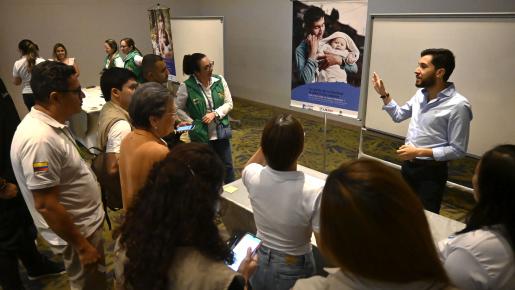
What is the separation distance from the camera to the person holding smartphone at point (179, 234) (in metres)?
0.84

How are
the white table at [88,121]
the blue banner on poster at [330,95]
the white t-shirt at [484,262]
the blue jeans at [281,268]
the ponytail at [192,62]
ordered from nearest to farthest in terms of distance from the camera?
1. the white t-shirt at [484,262]
2. the blue jeans at [281,268]
3. the ponytail at [192,62]
4. the blue banner on poster at [330,95]
5. the white table at [88,121]

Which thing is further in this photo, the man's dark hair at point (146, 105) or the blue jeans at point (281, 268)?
the man's dark hair at point (146, 105)

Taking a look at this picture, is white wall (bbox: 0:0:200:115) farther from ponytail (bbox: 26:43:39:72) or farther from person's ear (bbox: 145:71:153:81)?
person's ear (bbox: 145:71:153:81)

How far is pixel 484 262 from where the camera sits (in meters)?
0.97

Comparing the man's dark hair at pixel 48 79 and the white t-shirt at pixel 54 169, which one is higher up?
the man's dark hair at pixel 48 79

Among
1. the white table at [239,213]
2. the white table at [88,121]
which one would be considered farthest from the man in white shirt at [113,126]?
the white table at [88,121]

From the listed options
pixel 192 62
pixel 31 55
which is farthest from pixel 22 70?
pixel 192 62

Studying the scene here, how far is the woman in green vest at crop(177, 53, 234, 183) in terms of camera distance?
2.85m

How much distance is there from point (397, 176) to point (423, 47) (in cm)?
299

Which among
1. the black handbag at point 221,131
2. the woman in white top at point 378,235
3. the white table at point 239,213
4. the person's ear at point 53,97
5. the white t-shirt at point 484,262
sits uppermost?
the person's ear at point 53,97

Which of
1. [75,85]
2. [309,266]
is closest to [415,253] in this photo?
[309,266]

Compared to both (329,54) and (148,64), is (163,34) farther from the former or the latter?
(329,54)

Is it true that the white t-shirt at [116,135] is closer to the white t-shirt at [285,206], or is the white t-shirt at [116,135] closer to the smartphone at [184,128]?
the smartphone at [184,128]

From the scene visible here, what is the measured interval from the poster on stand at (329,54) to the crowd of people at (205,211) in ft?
2.09
